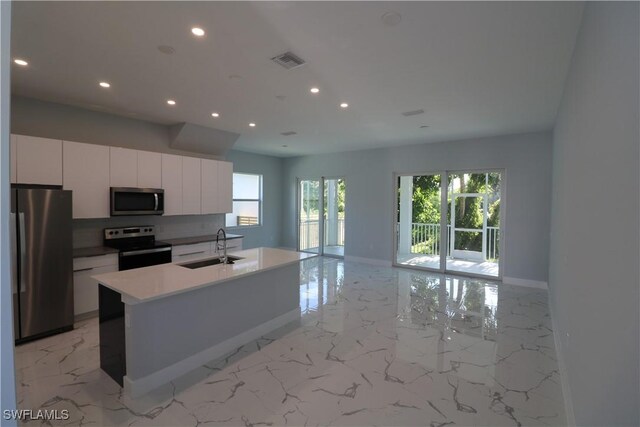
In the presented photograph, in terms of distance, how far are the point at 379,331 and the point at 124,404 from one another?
250 cm

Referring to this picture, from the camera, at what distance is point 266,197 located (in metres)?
8.34

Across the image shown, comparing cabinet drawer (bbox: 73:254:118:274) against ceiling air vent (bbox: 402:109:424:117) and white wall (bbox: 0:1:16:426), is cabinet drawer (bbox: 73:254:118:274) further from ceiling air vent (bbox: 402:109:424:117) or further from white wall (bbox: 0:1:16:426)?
ceiling air vent (bbox: 402:109:424:117)

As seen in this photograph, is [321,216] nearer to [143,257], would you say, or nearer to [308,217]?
[308,217]

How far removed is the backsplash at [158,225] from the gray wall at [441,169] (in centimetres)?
305

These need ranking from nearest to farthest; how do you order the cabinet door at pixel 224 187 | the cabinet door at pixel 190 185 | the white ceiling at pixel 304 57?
the white ceiling at pixel 304 57 < the cabinet door at pixel 190 185 < the cabinet door at pixel 224 187

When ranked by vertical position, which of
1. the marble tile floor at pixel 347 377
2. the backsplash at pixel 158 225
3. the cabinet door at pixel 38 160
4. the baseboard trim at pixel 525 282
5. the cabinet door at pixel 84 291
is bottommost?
the marble tile floor at pixel 347 377

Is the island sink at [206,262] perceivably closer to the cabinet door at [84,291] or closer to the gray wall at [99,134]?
the cabinet door at [84,291]

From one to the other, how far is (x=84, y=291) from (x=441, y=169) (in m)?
6.24

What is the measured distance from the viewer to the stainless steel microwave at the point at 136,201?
4.25 metres

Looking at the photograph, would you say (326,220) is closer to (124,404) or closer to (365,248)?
(365,248)

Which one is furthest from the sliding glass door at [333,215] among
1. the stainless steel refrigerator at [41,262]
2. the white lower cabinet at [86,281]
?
the stainless steel refrigerator at [41,262]

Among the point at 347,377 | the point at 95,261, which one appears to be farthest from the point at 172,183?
the point at 347,377

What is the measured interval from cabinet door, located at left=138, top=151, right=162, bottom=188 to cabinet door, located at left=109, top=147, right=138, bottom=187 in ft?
0.23

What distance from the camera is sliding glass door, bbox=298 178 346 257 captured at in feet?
27.1
